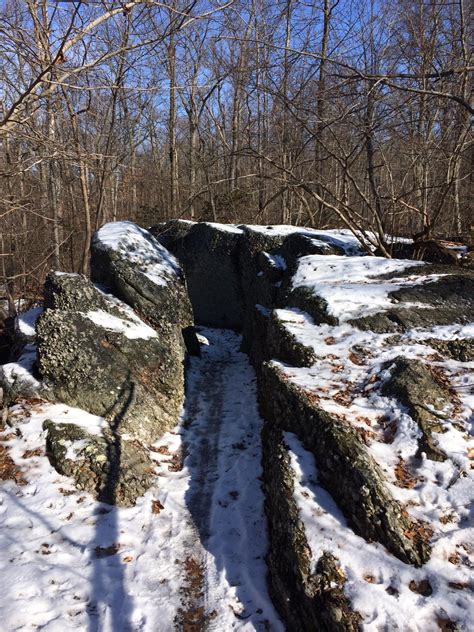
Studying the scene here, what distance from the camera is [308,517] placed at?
12.5 feet

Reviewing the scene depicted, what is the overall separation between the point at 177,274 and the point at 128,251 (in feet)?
4.29

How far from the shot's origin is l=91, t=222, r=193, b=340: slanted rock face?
28.2ft

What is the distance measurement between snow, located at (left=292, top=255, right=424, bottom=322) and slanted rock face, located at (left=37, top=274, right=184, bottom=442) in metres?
2.99

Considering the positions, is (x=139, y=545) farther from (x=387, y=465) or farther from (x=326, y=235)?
(x=326, y=235)

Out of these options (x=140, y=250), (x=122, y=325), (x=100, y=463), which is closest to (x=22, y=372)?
(x=122, y=325)

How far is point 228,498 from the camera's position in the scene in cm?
491

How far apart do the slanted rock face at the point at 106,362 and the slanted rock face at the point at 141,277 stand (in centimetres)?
81

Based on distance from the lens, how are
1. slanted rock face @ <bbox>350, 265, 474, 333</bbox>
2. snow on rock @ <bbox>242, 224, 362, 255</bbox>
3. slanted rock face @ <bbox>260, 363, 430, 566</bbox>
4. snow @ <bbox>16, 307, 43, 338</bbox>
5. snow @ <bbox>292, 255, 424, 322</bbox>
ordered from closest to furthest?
1. slanted rock face @ <bbox>260, 363, 430, 566</bbox>
2. slanted rock face @ <bbox>350, 265, 474, 333</bbox>
3. snow @ <bbox>292, 255, 424, 322</bbox>
4. snow @ <bbox>16, 307, 43, 338</bbox>
5. snow on rock @ <bbox>242, 224, 362, 255</bbox>

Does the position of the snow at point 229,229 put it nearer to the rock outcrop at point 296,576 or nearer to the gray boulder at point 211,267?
the gray boulder at point 211,267

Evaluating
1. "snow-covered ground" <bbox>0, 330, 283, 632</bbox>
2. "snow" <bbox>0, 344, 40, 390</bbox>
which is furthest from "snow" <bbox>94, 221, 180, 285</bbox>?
"snow-covered ground" <bbox>0, 330, 283, 632</bbox>

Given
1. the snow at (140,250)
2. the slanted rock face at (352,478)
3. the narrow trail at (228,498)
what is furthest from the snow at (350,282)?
the snow at (140,250)

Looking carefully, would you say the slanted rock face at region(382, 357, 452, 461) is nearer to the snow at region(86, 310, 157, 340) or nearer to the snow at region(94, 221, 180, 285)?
the snow at region(86, 310, 157, 340)

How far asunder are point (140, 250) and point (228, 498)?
251 inches

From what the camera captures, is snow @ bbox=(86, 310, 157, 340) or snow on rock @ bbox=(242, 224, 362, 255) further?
snow on rock @ bbox=(242, 224, 362, 255)
